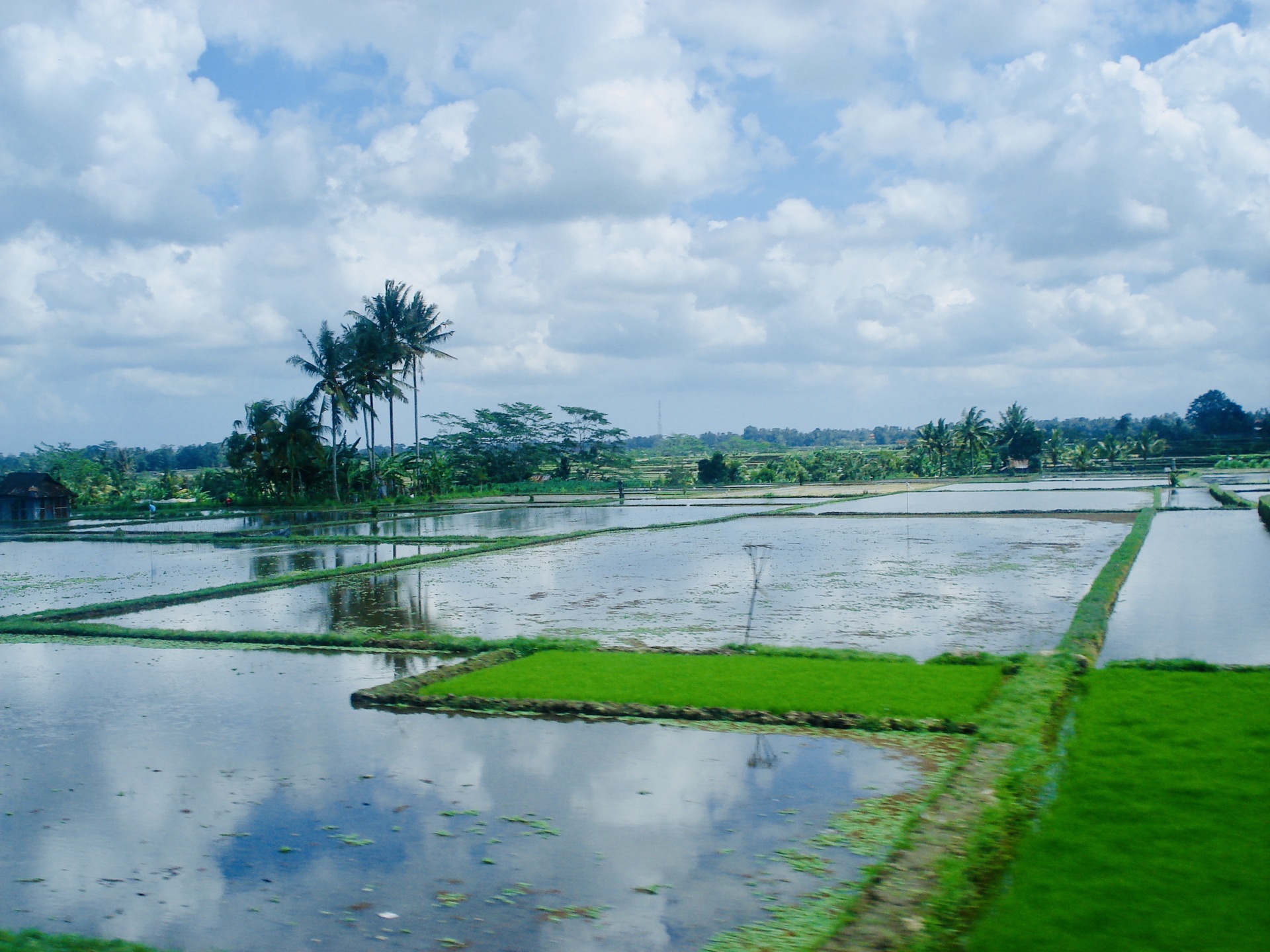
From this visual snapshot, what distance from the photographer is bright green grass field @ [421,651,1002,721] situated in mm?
6395

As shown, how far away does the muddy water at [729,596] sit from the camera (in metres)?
9.31

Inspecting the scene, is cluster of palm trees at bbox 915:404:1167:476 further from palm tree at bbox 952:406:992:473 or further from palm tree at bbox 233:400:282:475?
palm tree at bbox 233:400:282:475

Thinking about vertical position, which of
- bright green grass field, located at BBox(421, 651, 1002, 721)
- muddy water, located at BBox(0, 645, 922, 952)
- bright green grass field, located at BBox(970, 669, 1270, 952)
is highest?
bright green grass field, located at BBox(970, 669, 1270, 952)

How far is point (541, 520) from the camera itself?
2727 cm

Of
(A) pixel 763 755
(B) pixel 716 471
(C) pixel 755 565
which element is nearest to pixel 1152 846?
(A) pixel 763 755

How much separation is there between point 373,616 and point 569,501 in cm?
2689

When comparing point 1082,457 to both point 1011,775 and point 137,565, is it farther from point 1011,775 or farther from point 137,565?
point 1011,775

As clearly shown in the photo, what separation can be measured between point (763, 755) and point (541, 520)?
22.0 metres

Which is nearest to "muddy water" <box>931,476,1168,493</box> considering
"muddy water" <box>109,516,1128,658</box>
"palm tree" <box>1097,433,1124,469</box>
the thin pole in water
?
"palm tree" <box>1097,433,1124,469</box>

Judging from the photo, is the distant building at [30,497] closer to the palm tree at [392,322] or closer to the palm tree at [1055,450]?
the palm tree at [392,322]

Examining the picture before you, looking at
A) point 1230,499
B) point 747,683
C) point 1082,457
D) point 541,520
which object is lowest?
point 747,683

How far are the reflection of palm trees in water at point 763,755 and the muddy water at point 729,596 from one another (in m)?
2.72

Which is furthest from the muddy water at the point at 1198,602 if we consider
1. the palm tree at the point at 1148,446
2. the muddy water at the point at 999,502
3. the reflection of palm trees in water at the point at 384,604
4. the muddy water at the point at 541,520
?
the palm tree at the point at 1148,446

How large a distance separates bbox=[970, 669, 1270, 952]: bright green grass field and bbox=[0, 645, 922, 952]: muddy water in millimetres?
782
